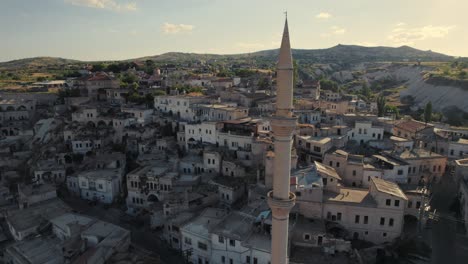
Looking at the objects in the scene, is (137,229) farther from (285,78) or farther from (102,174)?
(285,78)

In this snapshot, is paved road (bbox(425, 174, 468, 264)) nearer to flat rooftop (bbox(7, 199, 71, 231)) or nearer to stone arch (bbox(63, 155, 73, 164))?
flat rooftop (bbox(7, 199, 71, 231))

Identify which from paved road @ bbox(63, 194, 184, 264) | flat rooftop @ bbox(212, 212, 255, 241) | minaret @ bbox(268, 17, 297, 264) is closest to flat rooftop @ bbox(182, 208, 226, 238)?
flat rooftop @ bbox(212, 212, 255, 241)

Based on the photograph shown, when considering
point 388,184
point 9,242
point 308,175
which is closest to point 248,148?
point 308,175

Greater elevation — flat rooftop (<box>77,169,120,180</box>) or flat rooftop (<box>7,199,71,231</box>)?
flat rooftop (<box>77,169,120,180</box>)

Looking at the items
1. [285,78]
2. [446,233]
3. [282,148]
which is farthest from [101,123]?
[446,233]

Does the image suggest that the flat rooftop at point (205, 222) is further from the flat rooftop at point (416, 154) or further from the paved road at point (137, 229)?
the flat rooftop at point (416, 154)

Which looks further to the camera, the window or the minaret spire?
the window

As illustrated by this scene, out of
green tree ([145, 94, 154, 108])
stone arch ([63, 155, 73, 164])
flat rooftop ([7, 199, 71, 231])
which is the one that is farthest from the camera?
green tree ([145, 94, 154, 108])
